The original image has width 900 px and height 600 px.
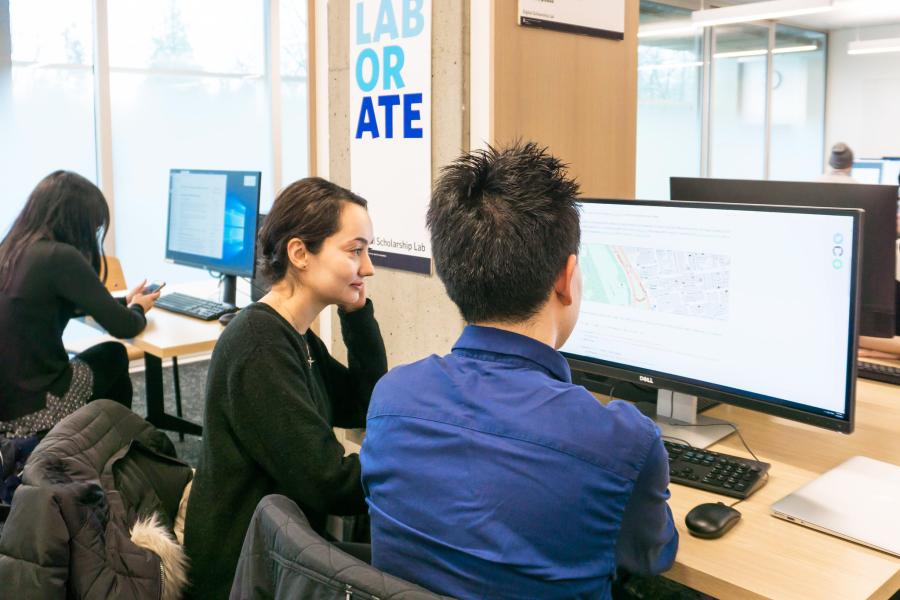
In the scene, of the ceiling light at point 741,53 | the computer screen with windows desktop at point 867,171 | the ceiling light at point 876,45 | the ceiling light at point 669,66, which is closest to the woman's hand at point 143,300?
the computer screen with windows desktop at point 867,171

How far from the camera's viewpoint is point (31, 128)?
443 centimetres

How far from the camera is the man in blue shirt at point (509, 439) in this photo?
917 mm

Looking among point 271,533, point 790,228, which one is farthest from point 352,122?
point 271,533

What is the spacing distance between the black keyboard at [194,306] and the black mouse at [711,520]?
207 cm

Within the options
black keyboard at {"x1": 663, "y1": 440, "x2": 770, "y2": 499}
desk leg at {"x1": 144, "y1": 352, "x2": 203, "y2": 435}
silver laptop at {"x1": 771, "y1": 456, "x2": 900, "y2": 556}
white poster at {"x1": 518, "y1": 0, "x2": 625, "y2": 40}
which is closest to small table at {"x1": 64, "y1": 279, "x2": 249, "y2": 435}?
desk leg at {"x1": 144, "y1": 352, "x2": 203, "y2": 435}

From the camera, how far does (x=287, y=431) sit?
4.65ft

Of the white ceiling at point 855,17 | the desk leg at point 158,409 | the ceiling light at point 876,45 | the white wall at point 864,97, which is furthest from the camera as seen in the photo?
the white wall at point 864,97

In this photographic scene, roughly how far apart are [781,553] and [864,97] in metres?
9.20

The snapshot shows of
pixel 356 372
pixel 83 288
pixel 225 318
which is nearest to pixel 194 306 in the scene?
pixel 225 318

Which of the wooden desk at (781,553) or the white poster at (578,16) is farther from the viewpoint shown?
the white poster at (578,16)

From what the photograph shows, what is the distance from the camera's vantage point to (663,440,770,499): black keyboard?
143cm

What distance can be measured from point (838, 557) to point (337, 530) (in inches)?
43.0

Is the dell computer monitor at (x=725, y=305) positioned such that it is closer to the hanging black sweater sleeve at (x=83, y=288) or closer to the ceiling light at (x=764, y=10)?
the hanging black sweater sleeve at (x=83, y=288)

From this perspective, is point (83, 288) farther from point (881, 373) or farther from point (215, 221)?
point (881, 373)
